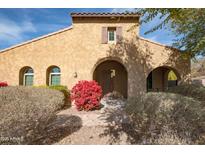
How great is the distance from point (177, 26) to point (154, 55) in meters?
2.57

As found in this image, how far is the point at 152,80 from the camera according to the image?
51.0 feet

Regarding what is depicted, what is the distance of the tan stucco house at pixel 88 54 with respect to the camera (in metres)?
11.7

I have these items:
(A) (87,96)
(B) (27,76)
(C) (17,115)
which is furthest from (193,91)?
(B) (27,76)

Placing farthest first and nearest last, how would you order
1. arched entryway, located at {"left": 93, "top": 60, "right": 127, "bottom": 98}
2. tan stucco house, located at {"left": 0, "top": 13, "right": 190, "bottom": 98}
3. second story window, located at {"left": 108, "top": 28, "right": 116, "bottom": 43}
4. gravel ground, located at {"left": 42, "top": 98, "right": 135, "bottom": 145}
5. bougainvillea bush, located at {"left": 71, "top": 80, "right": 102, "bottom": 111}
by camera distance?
1. arched entryway, located at {"left": 93, "top": 60, "right": 127, "bottom": 98}
2. second story window, located at {"left": 108, "top": 28, "right": 116, "bottom": 43}
3. tan stucco house, located at {"left": 0, "top": 13, "right": 190, "bottom": 98}
4. bougainvillea bush, located at {"left": 71, "top": 80, "right": 102, "bottom": 111}
5. gravel ground, located at {"left": 42, "top": 98, "right": 135, "bottom": 145}

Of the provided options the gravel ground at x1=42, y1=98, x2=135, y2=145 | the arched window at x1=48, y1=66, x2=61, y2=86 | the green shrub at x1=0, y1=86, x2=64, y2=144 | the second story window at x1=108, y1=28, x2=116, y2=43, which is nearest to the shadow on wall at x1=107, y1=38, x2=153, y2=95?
the second story window at x1=108, y1=28, x2=116, y2=43

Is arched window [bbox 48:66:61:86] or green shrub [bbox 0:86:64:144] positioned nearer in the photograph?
green shrub [bbox 0:86:64:144]

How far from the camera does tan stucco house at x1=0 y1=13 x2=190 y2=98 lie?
11.7 meters

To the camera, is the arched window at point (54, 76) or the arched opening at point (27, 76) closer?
the arched opening at point (27, 76)

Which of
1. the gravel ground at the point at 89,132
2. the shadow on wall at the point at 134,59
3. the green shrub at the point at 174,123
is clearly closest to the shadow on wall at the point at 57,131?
the gravel ground at the point at 89,132

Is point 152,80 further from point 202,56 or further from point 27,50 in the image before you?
point 27,50

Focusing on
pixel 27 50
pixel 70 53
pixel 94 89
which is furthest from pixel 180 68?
pixel 27 50

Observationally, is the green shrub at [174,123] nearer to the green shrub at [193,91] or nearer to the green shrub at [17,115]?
the green shrub at [17,115]

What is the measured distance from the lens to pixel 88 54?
11852 mm

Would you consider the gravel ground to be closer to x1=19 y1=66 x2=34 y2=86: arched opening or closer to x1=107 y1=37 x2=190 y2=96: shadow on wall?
x1=107 y1=37 x2=190 y2=96: shadow on wall
